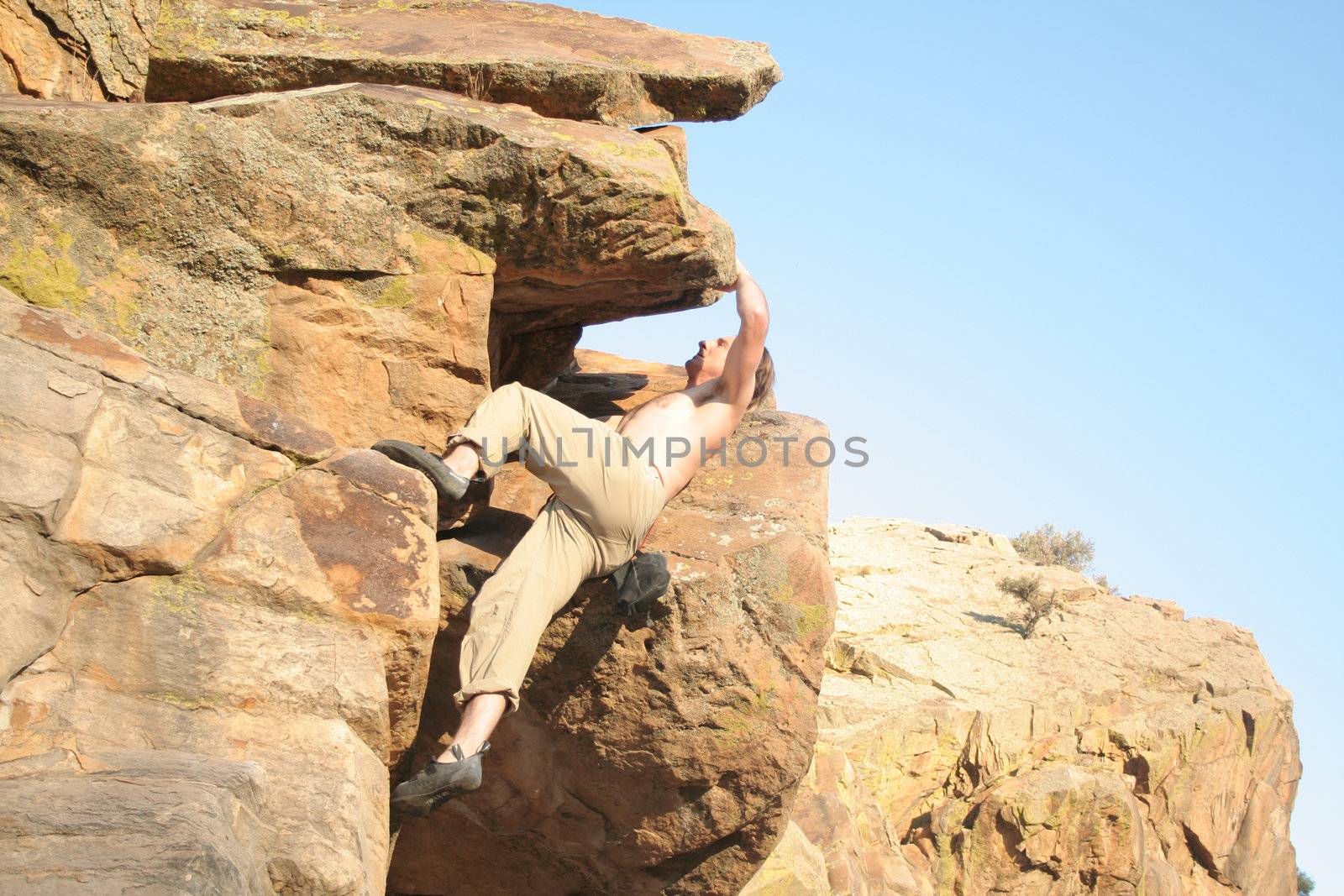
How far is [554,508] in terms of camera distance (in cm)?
490

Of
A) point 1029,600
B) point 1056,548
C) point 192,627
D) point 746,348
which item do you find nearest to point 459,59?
point 746,348

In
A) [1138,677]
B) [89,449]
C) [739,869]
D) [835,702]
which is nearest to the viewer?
[89,449]

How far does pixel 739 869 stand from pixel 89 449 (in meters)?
3.56

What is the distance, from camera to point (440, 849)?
6020 millimetres

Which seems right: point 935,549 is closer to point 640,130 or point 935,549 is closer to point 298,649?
point 640,130

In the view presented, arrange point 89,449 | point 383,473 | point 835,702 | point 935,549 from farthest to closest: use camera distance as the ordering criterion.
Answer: point 935,549 → point 835,702 → point 383,473 → point 89,449

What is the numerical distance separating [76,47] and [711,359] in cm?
329

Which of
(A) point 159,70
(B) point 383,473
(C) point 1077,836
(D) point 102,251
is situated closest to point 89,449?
(B) point 383,473

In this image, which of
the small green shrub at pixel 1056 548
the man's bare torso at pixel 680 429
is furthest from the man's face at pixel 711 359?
the small green shrub at pixel 1056 548

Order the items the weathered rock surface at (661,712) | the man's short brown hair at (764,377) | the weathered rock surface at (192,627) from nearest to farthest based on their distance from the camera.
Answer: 1. the weathered rock surface at (192,627)
2. the weathered rock surface at (661,712)
3. the man's short brown hair at (764,377)

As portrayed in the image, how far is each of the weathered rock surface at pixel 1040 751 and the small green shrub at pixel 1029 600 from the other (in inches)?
4.0

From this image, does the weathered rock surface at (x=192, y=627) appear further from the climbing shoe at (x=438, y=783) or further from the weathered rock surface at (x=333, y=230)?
the weathered rock surface at (x=333, y=230)

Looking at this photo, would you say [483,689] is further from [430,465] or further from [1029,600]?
[1029,600]

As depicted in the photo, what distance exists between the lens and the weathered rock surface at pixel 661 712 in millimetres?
5137
